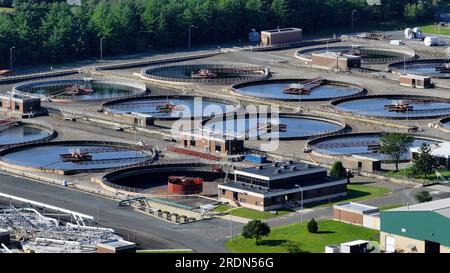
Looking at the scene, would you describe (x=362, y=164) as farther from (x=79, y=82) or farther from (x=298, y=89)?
(x=79, y=82)

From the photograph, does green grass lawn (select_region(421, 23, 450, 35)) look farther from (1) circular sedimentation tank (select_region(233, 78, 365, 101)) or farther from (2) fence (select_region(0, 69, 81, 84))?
(2) fence (select_region(0, 69, 81, 84))

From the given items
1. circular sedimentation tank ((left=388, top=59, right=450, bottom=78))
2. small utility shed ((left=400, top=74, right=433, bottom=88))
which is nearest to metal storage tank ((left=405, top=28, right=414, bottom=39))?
circular sedimentation tank ((left=388, top=59, right=450, bottom=78))

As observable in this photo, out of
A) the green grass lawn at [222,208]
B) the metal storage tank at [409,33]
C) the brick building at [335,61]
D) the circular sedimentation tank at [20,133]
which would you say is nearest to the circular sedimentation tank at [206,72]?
the brick building at [335,61]

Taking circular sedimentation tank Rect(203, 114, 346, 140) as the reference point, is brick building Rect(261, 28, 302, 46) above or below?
above

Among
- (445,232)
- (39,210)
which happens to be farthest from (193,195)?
(445,232)

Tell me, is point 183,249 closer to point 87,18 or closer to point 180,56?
point 180,56
